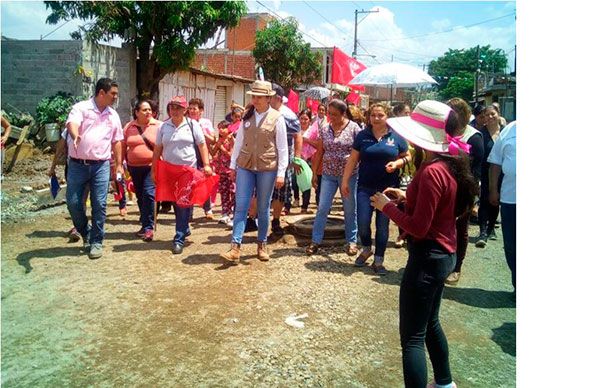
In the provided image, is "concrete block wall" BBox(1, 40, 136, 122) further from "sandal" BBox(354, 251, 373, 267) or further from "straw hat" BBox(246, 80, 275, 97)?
"sandal" BBox(354, 251, 373, 267)

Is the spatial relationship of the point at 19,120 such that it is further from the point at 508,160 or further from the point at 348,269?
the point at 508,160

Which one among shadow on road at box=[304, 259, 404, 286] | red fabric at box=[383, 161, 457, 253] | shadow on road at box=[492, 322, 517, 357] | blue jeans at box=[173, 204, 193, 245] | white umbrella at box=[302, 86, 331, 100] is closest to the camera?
red fabric at box=[383, 161, 457, 253]

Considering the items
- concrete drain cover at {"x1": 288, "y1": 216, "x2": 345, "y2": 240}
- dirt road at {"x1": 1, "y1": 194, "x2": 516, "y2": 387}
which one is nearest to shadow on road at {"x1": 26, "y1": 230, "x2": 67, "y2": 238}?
dirt road at {"x1": 1, "y1": 194, "x2": 516, "y2": 387}

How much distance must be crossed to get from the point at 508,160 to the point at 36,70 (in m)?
11.0

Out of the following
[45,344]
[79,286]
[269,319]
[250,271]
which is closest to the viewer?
[45,344]

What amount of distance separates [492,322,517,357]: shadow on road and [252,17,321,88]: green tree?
853 inches

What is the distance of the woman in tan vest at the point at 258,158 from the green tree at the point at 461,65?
51.7 metres

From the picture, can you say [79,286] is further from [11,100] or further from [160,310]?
[11,100]

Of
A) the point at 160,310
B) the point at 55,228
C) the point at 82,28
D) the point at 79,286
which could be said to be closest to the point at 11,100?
the point at 82,28

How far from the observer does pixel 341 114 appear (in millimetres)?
5285

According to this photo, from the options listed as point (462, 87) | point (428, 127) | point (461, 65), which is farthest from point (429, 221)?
point (461, 65)

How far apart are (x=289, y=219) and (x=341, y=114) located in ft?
6.47

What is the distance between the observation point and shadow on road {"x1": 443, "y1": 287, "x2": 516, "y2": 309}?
169 inches

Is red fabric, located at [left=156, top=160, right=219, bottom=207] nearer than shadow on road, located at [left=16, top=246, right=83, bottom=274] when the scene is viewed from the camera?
No
